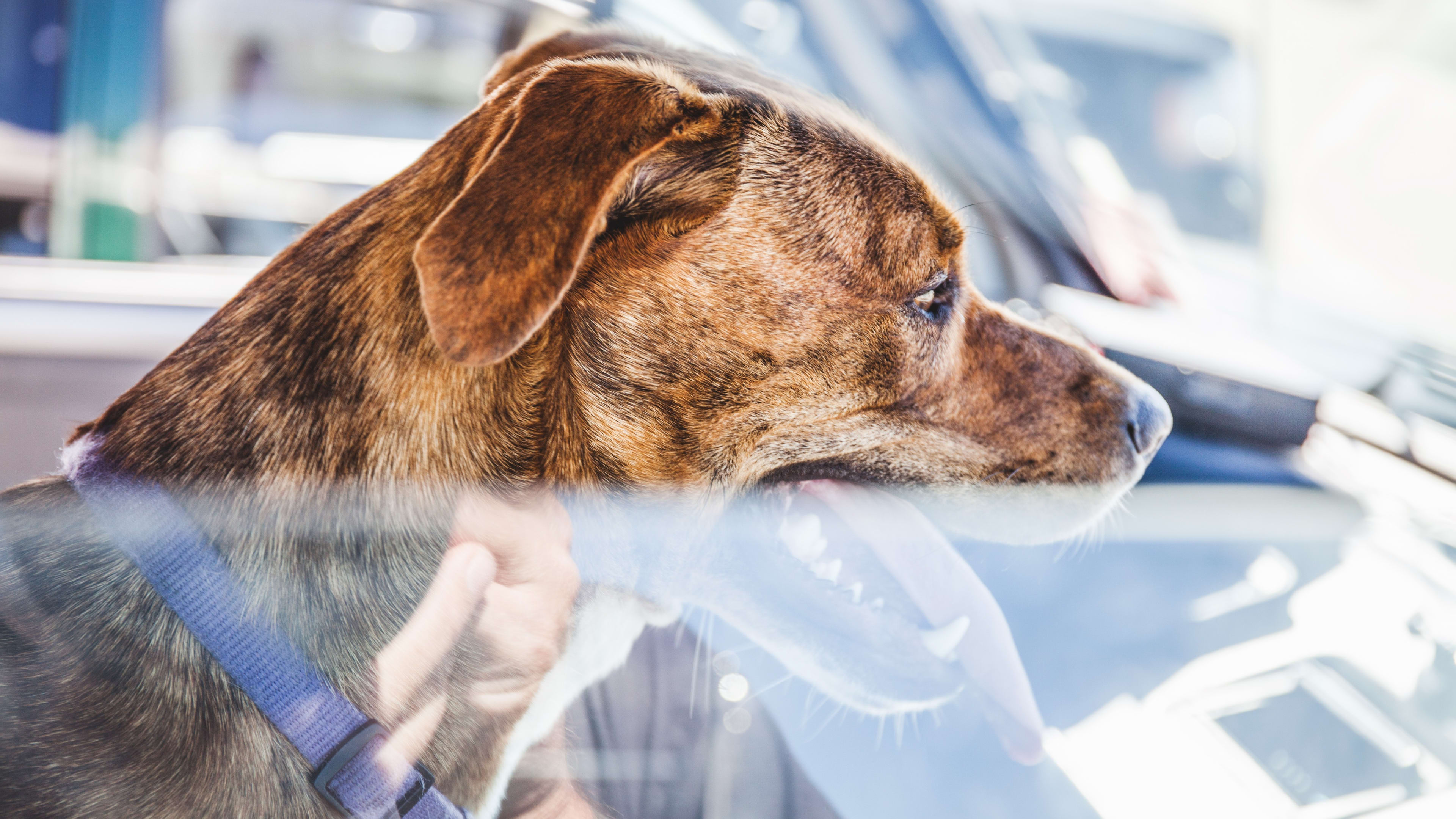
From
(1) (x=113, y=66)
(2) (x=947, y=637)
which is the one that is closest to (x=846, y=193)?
(2) (x=947, y=637)

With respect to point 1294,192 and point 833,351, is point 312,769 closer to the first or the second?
point 833,351

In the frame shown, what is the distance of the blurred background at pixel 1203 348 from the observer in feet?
4.39

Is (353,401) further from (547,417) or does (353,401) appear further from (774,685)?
(774,685)

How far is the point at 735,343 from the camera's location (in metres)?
1.30

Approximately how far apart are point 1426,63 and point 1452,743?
1036 mm

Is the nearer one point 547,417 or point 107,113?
point 547,417

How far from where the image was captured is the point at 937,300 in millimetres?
1461

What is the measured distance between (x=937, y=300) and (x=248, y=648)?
1.08m

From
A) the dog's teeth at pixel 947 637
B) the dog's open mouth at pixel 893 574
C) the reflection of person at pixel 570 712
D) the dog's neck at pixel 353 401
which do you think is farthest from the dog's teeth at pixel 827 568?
the dog's neck at pixel 353 401

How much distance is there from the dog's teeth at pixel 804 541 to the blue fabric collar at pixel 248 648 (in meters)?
0.63

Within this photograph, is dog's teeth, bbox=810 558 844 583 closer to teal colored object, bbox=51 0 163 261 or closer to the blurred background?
the blurred background

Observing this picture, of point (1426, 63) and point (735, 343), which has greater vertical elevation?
point (1426, 63)

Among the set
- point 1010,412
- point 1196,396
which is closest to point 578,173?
point 1010,412

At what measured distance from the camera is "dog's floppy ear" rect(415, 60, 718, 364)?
3.34 ft
